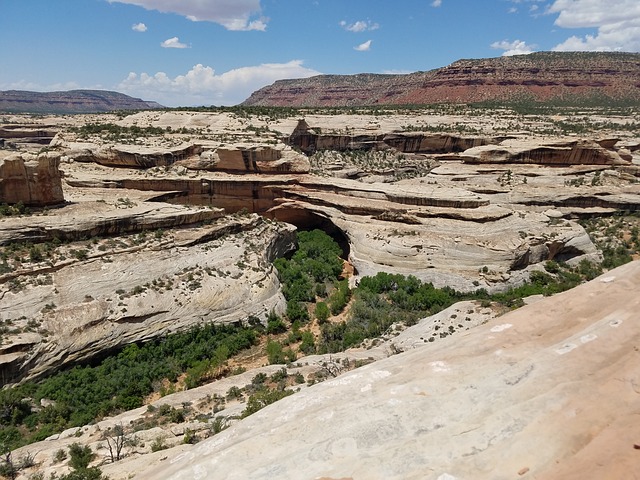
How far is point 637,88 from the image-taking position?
376ft

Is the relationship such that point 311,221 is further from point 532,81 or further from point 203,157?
point 532,81

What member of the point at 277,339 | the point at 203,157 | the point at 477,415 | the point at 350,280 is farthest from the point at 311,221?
the point at 477,415

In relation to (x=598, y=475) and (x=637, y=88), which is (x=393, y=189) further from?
(x=637, y=88)

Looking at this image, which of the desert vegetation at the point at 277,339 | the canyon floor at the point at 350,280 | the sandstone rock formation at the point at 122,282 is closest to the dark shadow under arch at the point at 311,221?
the canyon floor at the point at 350,280

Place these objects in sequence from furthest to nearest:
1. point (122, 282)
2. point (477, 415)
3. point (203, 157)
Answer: point (203, 157)
point (122, 282)
point (477, 415)

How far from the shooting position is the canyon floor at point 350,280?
5.43 metres

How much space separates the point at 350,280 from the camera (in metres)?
26.2

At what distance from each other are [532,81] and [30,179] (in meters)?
135

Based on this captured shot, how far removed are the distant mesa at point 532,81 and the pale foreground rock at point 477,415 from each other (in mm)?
122860

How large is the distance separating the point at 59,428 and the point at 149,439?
198 inches

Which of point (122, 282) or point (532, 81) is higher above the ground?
point (532, 81)

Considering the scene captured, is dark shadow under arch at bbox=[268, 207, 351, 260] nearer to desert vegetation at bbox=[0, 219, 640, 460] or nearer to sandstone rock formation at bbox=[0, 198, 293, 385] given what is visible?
desert vegetation at bbox=[0, 219, 640, 460]

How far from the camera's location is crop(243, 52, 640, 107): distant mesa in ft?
378

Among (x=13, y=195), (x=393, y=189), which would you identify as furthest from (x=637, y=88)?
(x=13, y=195)
